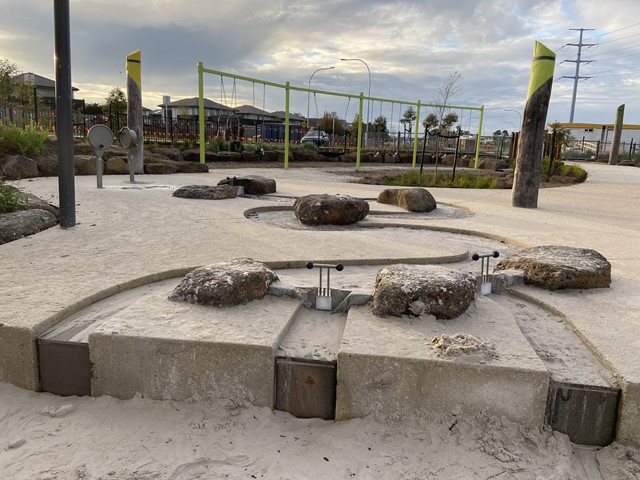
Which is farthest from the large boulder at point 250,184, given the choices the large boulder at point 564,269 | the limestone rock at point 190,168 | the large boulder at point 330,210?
the large boulder at point 564,269

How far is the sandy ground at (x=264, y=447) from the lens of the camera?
1823mm

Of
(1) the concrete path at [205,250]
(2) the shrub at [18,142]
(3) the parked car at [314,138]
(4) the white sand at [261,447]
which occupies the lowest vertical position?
(4) the white sand at [261,447]

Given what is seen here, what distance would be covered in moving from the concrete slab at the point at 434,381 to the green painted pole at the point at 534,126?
5.62m

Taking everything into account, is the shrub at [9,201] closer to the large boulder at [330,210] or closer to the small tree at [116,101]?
the large boulder at [330,210]

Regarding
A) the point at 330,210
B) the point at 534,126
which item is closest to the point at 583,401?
the point at 330,210

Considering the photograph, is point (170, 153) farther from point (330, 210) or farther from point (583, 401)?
point (583, 401)

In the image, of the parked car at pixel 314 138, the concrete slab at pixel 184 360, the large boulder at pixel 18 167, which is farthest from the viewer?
the parked car at pixel 314 138

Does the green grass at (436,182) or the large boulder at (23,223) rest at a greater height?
the green grass at (436,182)

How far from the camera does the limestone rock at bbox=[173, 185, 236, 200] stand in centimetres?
688

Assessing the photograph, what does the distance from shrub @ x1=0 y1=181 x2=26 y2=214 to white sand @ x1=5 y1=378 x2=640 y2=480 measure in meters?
3.19

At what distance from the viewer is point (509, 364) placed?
6.71 feet

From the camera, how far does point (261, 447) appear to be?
6.41 ft

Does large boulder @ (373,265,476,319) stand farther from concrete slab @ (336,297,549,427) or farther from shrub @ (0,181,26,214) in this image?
shrub @ (0,181,26,214)

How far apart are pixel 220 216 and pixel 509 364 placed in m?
3.93
